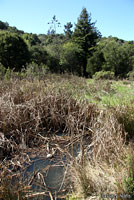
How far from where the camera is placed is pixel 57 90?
4.14m

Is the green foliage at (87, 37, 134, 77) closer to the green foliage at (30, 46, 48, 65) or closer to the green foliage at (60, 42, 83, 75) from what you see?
the green foliage at (60, 42, 83, 75)

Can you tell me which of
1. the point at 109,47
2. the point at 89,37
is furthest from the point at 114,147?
the point at 89,37

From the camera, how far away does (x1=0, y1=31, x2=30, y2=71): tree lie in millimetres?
15539

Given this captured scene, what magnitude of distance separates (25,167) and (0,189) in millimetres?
829

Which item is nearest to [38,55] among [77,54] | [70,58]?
[70,58]

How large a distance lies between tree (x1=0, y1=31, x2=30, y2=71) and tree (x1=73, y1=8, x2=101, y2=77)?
9.03 meters

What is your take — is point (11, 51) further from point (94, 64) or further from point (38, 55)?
point (94, 64)

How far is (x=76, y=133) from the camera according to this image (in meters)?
3.37

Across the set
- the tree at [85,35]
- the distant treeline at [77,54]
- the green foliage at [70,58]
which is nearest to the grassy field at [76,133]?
the distant treeline at [77,54]

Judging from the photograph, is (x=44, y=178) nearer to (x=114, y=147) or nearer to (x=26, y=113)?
(x=114, y=147)

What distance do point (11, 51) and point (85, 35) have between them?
478 inches

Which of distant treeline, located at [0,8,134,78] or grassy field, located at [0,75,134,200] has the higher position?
distant treeline, located at [0,8,134,78]

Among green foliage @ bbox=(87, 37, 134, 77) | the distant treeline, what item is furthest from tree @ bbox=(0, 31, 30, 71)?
green foliage @ bbox=(87, 37, 134, 77)

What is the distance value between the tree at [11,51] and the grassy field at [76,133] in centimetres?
1226
